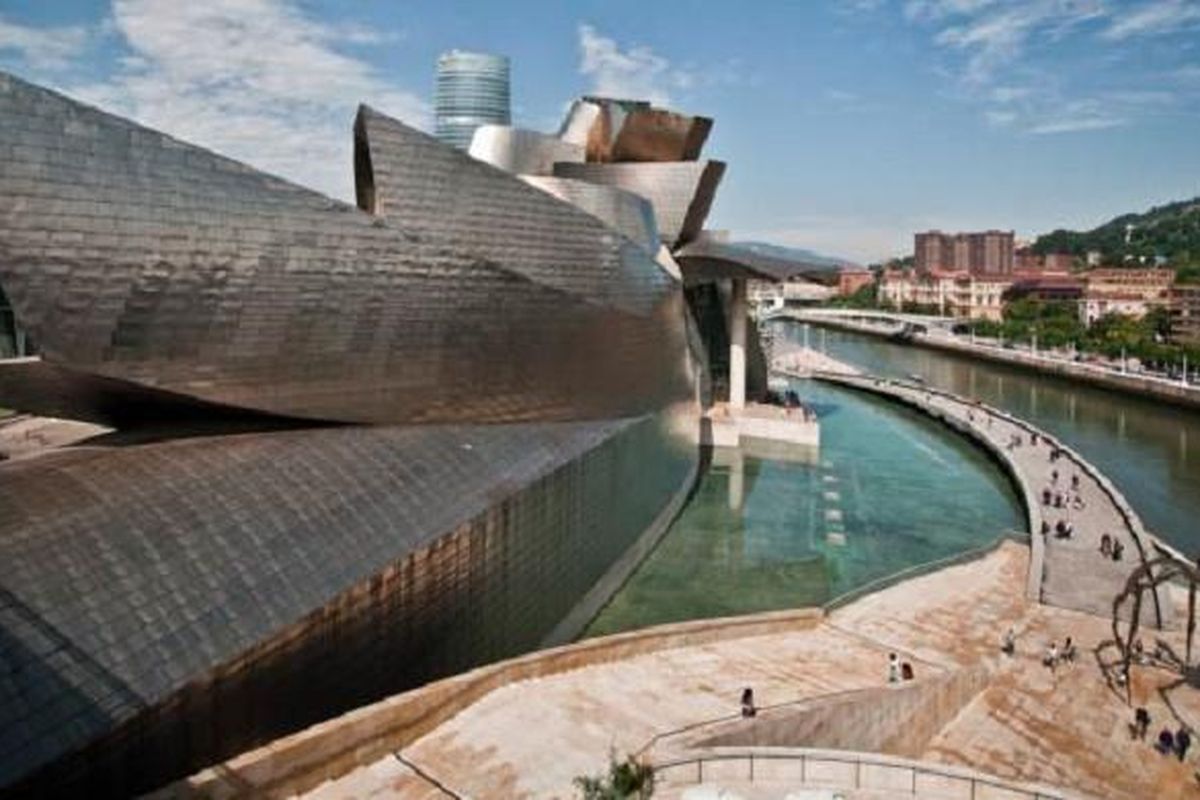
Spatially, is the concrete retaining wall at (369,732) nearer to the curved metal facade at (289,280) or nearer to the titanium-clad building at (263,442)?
the titanium-clad building at (263,442)

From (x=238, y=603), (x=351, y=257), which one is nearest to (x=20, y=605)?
(x=238, y=603)

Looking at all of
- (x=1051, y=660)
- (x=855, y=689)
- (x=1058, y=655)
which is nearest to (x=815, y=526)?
(x=1058, y=655)

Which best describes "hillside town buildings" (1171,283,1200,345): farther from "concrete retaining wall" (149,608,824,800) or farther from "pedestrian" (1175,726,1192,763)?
"concrete retaining wall" (149,608,824,800)

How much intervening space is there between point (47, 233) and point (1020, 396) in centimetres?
6705

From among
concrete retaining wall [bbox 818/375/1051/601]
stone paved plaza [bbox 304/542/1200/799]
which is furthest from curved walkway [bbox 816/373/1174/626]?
stone paved plaza [bbox 304/542/1200/799]

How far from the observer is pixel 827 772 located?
11352 millimetres

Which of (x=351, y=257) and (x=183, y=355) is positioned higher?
(x=351, y=257)

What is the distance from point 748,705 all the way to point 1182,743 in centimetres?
713

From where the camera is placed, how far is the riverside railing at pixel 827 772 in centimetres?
1117

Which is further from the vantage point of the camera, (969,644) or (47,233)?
(969,644)

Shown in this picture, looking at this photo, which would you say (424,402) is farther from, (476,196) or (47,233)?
(47,233)

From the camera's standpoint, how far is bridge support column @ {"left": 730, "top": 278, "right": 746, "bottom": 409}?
138 feet

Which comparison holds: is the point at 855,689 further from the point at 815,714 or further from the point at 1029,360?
the point at 1029,360

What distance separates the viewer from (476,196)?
16.7 meters
